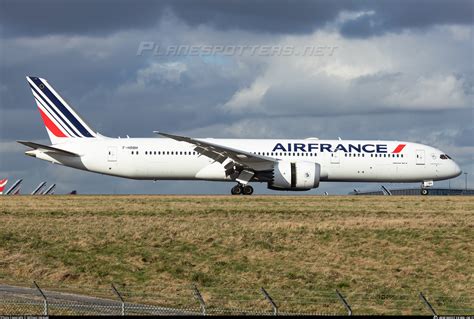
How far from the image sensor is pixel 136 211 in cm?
4122

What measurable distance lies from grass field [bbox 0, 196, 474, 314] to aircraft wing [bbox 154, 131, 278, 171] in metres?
6.88

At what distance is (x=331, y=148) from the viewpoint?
174 ft

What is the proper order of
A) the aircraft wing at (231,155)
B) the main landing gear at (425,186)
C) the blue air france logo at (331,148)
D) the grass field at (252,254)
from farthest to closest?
the main landing gear at (425,186), the blue air france logo at (331,148), the aircraft wing at (231,155), the grass field at (252,254)

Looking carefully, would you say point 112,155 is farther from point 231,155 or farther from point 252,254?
point 252,254

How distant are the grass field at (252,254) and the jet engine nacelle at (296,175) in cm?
689

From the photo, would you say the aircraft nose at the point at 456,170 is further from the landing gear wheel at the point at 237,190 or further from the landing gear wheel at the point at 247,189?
the landing gear wheel at the point at 237,190

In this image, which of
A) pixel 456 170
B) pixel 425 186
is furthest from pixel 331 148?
pixel 456 170

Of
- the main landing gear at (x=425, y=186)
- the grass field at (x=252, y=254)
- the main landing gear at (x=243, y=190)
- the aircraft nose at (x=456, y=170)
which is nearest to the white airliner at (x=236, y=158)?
the main landing gear at (x=243, y=190)

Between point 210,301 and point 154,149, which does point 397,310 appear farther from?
point 154,149

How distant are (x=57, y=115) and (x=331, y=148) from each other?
18.2 metres

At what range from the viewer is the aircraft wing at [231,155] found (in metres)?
49.5

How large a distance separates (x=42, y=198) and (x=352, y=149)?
1981cm

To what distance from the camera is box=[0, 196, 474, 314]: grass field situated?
2764 centimetres

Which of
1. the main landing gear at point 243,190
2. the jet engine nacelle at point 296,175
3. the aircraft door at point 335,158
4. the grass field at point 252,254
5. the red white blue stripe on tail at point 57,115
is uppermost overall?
the red white blue stripe on tail at point 57,115
